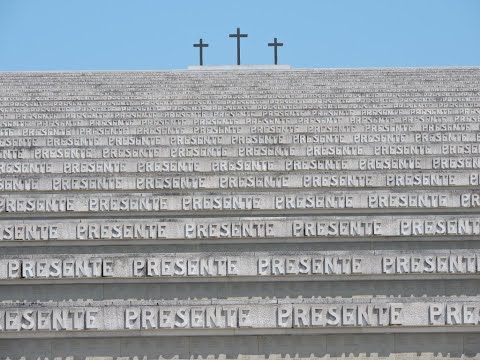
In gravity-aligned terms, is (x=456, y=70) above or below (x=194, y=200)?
above

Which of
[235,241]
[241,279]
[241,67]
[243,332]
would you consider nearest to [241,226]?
[235,241]

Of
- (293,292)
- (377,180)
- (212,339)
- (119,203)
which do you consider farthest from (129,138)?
(212,339)

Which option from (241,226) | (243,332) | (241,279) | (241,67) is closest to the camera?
(243,332)

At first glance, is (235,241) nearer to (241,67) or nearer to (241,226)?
(241,226)

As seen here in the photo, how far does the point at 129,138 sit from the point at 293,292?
27.1 feet

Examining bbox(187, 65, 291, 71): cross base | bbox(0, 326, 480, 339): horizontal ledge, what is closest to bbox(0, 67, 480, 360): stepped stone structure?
bbox(0, 326, 480, 339): horizontal ledge

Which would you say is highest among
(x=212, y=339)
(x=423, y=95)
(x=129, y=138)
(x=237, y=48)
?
(x=237, y=48)

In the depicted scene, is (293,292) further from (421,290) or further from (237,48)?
(237,48)

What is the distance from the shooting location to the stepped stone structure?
29.6 ft

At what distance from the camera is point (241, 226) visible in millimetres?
12086

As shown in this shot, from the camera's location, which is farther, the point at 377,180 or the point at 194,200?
the point at 377,180

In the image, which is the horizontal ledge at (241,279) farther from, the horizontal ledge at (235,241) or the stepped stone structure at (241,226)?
the horizontal ledge at (235,241)

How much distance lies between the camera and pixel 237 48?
112 ft

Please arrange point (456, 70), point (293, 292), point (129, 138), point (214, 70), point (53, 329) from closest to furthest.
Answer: point (53, 329)
point (293, 292)
point (129, 138)
point (456, 70)
point (214, 70)
